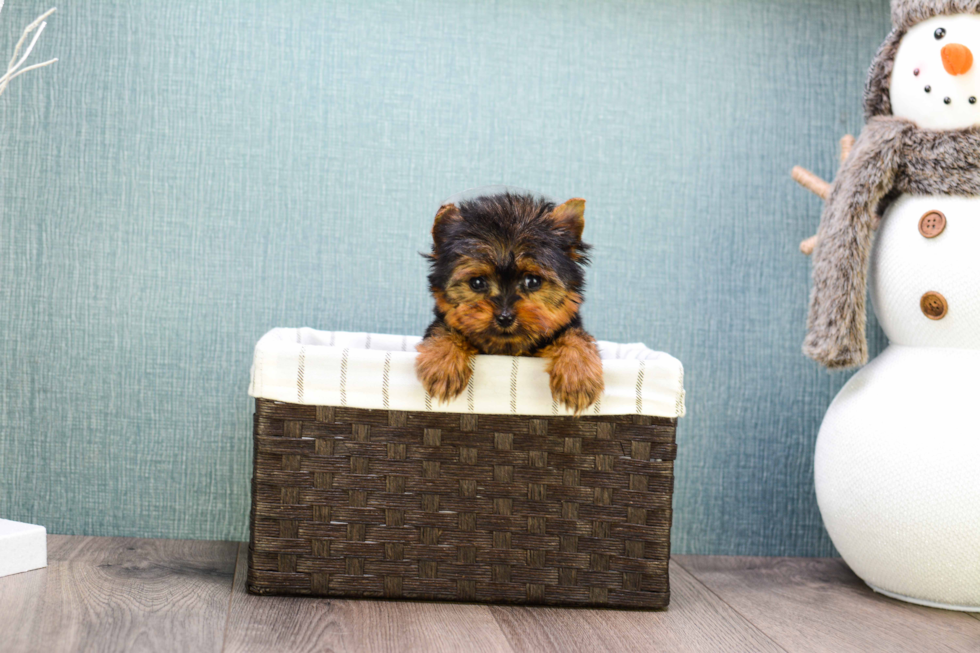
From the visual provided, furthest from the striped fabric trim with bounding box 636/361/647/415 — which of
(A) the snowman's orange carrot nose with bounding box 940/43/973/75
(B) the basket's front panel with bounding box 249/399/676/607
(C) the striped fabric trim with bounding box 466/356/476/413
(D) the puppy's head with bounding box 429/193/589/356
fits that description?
(A) the snowman's orange carrot nose with bounding box 940/43/973/75

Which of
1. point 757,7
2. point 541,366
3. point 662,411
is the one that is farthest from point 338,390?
point 757,7

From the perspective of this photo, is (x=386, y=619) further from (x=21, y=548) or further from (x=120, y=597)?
(x=21, y=548)

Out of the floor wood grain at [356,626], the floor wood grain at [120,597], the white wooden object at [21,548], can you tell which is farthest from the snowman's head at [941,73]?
A: the white wooden object at [21,548]

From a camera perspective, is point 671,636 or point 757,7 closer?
point 671,636

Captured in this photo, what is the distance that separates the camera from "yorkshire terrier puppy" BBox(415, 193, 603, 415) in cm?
117

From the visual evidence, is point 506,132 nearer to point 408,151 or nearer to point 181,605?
point 408,151

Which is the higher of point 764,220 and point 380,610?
point 764,220

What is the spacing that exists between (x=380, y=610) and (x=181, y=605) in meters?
0.30

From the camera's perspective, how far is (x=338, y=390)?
1248mm

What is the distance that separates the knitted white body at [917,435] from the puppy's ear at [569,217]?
0.63 metres

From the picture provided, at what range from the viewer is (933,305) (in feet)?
4.56

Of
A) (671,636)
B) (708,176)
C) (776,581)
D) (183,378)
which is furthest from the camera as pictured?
(708,176)

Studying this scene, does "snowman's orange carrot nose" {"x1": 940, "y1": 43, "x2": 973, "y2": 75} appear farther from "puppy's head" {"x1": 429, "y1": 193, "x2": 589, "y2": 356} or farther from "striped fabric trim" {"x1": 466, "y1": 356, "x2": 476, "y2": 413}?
"striped fabric trim" {"x1": 466, "y1": 356, "x2": 476, "y2": 413}

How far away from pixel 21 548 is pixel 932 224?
5.42 ft
